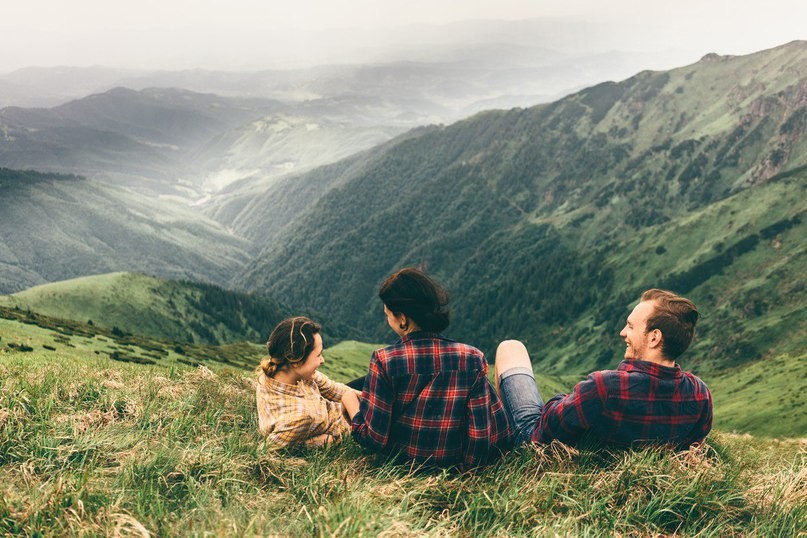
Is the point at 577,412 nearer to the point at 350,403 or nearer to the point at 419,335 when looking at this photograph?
the point at 419,335

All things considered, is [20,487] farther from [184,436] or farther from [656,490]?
[656,490]

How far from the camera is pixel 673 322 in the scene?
24.7 ft

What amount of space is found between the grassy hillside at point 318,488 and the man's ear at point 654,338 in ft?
5.38

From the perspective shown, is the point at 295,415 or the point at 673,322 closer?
the point at 673,322

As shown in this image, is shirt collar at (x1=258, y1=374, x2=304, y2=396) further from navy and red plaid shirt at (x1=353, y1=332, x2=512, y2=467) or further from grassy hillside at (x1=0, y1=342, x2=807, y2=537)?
navy and red plaid shirt at (x1=353, y1=332, x2=512, y2=467)

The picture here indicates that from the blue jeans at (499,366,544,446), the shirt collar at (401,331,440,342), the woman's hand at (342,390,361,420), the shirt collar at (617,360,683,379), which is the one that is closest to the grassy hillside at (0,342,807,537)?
the blue jeans at (499,366,544,446)

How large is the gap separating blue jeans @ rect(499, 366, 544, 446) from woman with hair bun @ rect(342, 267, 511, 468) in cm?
134

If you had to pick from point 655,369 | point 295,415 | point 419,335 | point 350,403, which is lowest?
point 350,403

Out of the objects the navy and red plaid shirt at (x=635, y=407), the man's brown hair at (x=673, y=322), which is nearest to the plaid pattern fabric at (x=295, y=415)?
the navy and red plaid shirt at (x=635, y=407)

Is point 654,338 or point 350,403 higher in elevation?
point 654,338

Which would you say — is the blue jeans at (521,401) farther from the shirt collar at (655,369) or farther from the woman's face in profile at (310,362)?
the woman's face in profile at (310,362)

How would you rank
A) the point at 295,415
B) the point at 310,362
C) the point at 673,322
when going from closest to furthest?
the point at 673,322 < the point at 295,415 < the point at 310,362

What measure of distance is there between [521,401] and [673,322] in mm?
3370

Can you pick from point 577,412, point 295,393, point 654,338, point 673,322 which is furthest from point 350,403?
point 673,322
